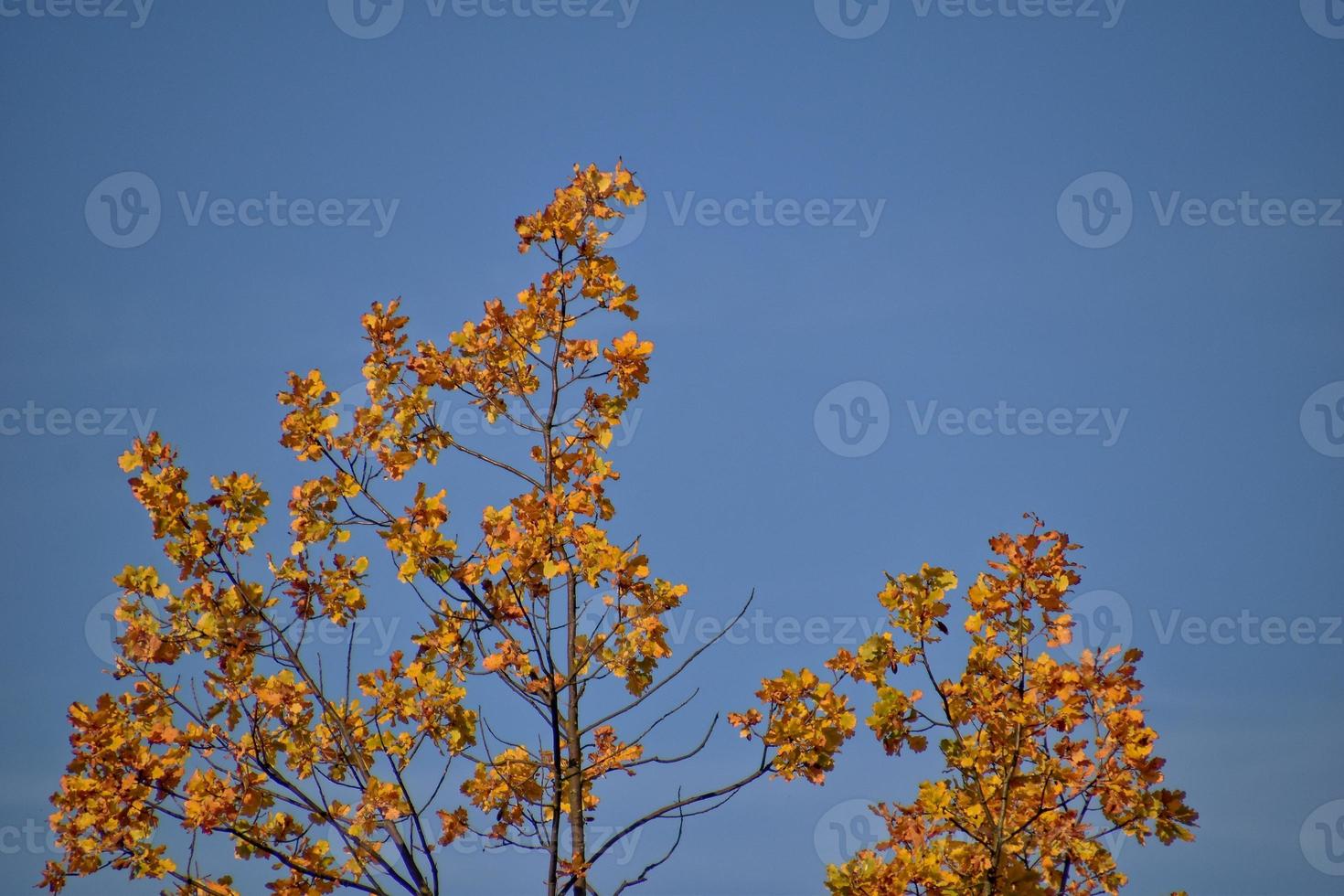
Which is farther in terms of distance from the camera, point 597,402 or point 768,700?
point 597,402

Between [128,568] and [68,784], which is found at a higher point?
[128,568]

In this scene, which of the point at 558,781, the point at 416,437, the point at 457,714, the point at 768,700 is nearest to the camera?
the point at 558,781

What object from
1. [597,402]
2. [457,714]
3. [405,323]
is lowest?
[457,714]

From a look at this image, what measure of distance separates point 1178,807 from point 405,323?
3588 mm

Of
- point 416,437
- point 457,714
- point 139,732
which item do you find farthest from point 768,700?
point 139,732

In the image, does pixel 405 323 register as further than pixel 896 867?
Yes

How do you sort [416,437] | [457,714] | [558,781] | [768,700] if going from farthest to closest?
[416,437] < [457,714] < [768,700] < [558,781]

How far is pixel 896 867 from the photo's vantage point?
514 cm

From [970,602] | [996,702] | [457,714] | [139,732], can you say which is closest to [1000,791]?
[996,702]

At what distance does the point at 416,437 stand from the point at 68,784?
1.89 metres

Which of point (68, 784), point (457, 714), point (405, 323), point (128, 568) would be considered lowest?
point (68, 784)

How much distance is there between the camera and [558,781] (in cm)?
484

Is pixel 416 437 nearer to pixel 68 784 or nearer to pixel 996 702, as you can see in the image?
pixel 68 784

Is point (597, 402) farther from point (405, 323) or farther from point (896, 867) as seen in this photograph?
point (896, 867)
